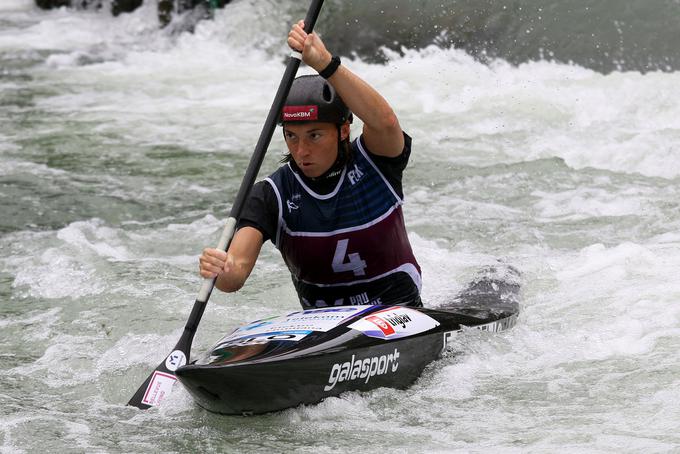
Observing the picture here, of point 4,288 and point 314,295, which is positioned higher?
point 314,295

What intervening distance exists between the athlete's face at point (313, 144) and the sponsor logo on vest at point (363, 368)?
2.52ft

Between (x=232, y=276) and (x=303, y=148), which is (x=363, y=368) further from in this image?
(x=303, y=148)

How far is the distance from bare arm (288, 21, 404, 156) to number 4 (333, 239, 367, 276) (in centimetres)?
41

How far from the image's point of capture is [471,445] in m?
3.87

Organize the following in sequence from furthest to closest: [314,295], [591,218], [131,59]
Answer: [131,59] < [591,218] < [314,295]

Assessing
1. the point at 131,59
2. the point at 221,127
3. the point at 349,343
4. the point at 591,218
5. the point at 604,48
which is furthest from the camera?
the point at 131,59

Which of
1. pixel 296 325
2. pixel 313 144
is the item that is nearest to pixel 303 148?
pixel 313 144

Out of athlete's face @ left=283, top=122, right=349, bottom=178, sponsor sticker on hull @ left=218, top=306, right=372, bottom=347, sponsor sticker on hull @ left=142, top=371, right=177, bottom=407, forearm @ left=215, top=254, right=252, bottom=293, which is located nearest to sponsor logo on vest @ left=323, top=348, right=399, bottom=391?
sponsor sticker on hull @ left=218, top=306, right=372, bottom=347

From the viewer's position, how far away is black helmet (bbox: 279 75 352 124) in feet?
13.6


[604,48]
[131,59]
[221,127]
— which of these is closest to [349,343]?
[221,127]

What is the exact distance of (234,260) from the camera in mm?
4172

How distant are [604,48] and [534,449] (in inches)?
343

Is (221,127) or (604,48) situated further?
(604,48)

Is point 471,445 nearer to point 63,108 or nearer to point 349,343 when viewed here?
point 349,343
